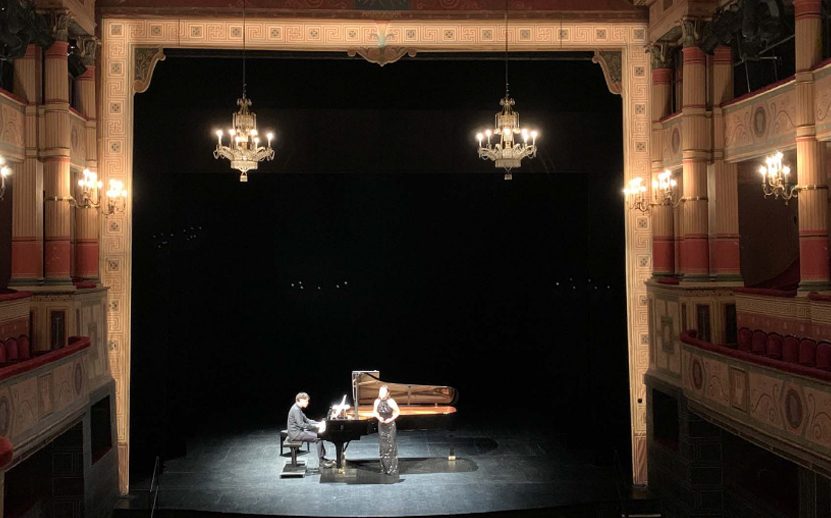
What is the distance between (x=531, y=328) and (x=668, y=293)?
4.55 metres

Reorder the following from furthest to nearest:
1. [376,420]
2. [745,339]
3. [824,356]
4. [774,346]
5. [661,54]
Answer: [376,420], [661,54], [745,339], [774,346], [824,356]

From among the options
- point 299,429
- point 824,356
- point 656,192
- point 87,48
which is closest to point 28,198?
point 87,48

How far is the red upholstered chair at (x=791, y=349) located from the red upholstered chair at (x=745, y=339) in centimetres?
83

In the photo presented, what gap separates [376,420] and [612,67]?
6093 millimetres

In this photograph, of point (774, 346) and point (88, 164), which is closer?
point (774, 346)

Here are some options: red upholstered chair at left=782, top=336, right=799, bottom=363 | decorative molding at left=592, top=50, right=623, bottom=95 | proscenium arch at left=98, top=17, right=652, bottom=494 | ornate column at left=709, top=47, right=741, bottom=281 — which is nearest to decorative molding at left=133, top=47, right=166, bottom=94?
proscenium arch at left=98, top=17, right=652, bottom=494

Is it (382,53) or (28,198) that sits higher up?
(382,53)

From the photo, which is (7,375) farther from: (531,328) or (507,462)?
(531,328)

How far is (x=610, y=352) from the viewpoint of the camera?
11078 mm

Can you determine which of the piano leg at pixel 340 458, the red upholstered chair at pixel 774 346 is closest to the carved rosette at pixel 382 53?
the piano leg at pixel 340 458

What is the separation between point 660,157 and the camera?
10461 millimetres

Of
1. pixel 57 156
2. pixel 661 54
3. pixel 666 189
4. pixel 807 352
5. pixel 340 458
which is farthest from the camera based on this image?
pixel 340 458

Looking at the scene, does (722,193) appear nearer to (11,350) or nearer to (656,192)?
(656,192)

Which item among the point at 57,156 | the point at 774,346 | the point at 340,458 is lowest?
the point at 340,458
